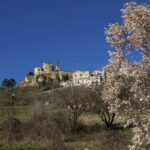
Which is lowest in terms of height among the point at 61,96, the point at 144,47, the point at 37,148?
the point at 37,148

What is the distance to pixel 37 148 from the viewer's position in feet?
132

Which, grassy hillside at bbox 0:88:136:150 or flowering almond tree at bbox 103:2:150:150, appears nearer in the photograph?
Answer: flowering almond tree at bbox 103:2:150:150

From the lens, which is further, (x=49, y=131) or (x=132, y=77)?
(x=49, y=131)

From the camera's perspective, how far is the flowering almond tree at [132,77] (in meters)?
18.2

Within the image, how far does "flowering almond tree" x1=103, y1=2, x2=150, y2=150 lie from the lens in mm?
18219

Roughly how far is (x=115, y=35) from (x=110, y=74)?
1.59 meters

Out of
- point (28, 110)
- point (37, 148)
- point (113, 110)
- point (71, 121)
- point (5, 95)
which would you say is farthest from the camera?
point (5, 95)

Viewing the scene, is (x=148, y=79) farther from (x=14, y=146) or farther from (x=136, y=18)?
(x=14, y=146)

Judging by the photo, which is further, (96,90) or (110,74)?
(96,90)

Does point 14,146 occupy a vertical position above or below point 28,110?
below

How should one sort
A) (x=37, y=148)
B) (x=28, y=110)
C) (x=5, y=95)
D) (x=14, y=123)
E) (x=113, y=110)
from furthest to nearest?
(x=5, y=95)
(x=28, y=110)
(x=14, y=123)
(x=37, y=148)
(x=113, y=110)

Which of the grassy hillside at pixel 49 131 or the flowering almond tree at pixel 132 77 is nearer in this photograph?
the flowering almond tree at pixel 132 77

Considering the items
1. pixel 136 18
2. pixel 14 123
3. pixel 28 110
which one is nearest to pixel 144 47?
pixel 136 18

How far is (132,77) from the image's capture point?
60.3 ft
